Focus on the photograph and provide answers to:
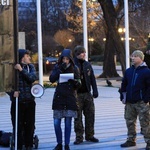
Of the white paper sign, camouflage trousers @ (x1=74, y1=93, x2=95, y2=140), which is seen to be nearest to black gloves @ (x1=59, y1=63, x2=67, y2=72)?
the white paper sign

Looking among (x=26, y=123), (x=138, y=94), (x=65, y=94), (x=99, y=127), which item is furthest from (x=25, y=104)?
(x=99, y=127)

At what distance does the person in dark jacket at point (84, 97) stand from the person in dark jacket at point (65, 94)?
74cm

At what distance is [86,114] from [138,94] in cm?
135

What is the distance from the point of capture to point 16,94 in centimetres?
676

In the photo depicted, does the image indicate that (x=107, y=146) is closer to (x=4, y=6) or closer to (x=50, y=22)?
(x=4, y=6)

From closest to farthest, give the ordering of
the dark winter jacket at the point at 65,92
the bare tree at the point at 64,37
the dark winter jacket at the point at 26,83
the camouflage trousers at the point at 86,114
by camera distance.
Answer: the dark winter jacket at the point at 26,83, the dark winter jacket at the point at 65,92, the camouflage trousers at the point at 86,114, the bare tree at the point at 64,37

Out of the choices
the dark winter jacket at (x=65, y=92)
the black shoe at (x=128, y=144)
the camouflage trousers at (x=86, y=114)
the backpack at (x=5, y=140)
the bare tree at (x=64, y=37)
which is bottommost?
the black shoe at (x=128, y=144)

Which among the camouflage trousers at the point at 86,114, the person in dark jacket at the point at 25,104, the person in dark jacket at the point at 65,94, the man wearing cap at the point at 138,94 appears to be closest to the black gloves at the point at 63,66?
the person in dark jacket at the point at 65,94

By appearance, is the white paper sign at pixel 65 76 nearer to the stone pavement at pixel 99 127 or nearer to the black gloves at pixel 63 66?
the black gloves at pixel 63 66

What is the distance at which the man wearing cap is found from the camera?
24.3 feet

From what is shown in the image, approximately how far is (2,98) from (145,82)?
1037 cm

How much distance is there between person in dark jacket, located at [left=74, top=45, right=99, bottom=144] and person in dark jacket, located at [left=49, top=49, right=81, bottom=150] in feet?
2.43

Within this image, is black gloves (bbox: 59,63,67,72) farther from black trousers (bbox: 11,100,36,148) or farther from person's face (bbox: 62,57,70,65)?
black trousers (bbox: 11,100,36,148)

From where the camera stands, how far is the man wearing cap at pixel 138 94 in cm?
742
